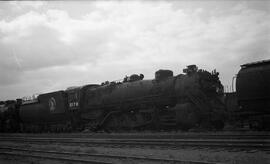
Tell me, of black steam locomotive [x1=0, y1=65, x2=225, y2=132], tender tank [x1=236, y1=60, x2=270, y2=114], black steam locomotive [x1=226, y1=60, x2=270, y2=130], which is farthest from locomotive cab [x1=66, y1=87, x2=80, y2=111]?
tender tank [x1=236, y1=60, x2=270, y2=114]

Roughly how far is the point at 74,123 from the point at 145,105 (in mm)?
8998

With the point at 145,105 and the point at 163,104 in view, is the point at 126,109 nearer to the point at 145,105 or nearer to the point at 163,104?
the point at 145,105

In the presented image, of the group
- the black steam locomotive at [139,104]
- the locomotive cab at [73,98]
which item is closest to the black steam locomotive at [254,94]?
the black steam locomotive at [139,104]

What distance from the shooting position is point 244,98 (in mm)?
15969

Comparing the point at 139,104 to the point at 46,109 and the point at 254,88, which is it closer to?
the point at 254,88

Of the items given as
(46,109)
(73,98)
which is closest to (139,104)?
(73,98)

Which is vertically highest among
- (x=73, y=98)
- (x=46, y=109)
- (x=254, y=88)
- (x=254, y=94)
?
(x=73, y=98)

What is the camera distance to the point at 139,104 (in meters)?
21.8

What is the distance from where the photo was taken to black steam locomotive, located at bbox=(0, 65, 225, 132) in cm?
1817

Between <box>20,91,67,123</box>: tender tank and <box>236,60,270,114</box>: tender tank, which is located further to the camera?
<box>20,91,67,123</box>: tender tank

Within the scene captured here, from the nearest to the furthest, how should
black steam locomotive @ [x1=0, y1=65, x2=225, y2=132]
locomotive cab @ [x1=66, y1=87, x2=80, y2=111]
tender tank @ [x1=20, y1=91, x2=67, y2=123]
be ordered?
Result: black steam locomotive @ [x1=0, y1=65, x2=225, y2=132] → locomotive cab @ [x1=66, y1=87, x2=80, y2=111] → tender tank @ [x1=20, y1=91, x2=67, y2=123]

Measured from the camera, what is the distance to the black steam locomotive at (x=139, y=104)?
18172 mm

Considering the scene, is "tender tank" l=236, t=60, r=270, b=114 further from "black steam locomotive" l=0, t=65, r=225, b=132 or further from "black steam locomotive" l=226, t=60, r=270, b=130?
"black steam locomotive" l=0, t=65, r=225, b=132

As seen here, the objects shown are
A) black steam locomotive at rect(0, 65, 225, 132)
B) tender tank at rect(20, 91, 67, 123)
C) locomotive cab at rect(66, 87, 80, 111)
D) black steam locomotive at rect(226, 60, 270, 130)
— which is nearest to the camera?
black steam locomotive at rect(226, 60, 270, 130)
